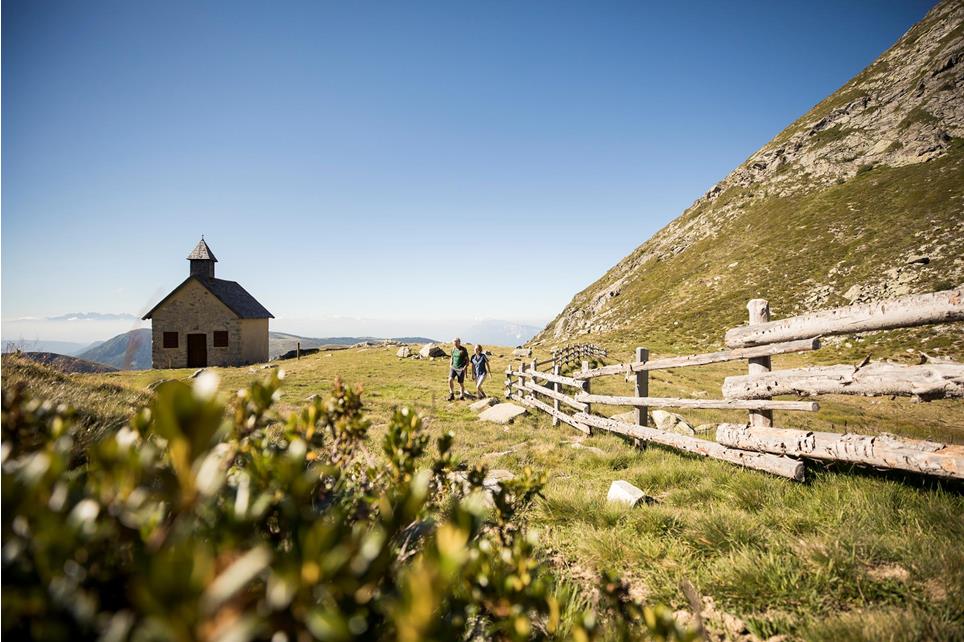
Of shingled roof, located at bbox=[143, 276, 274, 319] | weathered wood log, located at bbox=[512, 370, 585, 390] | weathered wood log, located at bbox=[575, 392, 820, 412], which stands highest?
shingled roof, located at bbox=[143, 276, 274, 319]

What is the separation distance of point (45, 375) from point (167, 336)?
27.3 m

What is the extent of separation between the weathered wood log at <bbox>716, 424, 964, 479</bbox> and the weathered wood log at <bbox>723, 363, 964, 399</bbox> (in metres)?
0.45

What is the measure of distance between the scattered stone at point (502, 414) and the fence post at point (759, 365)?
6.03 metres

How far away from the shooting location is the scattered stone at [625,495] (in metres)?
3.97

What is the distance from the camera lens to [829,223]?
148 ft

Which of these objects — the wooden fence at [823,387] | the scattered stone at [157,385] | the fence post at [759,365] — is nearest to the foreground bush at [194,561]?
the scattered stone at [157,385]

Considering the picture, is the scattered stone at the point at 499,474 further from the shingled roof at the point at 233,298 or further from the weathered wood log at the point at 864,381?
the shingled roof at the point at 233,298

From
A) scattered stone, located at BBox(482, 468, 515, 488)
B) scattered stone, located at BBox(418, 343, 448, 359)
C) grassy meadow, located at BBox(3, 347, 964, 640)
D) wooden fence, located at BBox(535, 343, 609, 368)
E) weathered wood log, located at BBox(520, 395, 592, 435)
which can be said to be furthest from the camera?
scattered stone, located at BBox(418, 343, 448, 359)

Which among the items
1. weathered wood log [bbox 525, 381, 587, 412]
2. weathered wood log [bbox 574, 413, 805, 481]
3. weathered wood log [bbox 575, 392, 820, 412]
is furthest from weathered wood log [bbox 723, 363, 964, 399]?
weathered wood log [bbox 525, 381, 587, 412]

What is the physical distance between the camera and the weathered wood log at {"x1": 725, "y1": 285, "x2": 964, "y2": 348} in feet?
10.9

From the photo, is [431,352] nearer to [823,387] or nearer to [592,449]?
[592,449]

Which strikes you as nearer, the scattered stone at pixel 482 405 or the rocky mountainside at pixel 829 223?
the scattered stone at pixel 482 405

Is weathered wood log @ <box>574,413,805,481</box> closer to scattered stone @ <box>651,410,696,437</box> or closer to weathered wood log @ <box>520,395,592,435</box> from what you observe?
weathered wood log @ <box>520,395,592,435</box>

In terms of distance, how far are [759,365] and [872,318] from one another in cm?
132
